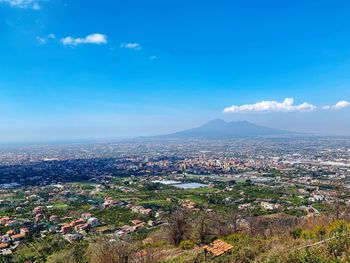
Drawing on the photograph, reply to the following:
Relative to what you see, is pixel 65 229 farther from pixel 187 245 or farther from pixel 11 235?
pixel 187 245

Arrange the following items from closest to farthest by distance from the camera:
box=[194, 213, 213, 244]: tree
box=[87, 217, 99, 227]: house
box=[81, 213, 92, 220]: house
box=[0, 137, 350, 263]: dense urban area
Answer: box=[0, 137, 350, 263]: dense urban area < box=[194, 213, 213, 244]: tree < box=[87, 217, 99, 227]: house < box=[81, 213, 92, 220]: house

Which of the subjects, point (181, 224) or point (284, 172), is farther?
point (284, 172)

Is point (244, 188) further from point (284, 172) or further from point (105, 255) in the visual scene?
point (105, 255)

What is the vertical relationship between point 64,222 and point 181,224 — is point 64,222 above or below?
below

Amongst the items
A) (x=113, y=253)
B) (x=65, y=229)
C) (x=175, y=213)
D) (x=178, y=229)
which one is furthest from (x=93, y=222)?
(x=113, y=253)

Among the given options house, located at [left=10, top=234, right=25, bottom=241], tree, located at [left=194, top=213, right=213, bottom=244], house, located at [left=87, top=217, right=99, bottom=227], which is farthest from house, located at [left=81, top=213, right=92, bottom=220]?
tree, located at [left=194, top=213, right=213, bottom=244]

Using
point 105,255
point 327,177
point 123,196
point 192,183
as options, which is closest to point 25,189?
point 123,196

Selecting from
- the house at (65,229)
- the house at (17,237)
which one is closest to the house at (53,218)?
the house at (65,229)

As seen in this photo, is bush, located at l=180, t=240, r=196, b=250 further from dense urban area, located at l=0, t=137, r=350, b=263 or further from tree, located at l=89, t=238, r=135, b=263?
tree, located at l=89, t=238, r=135, b=263

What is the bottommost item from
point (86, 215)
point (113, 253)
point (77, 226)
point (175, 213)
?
Result: point (86, 215)
